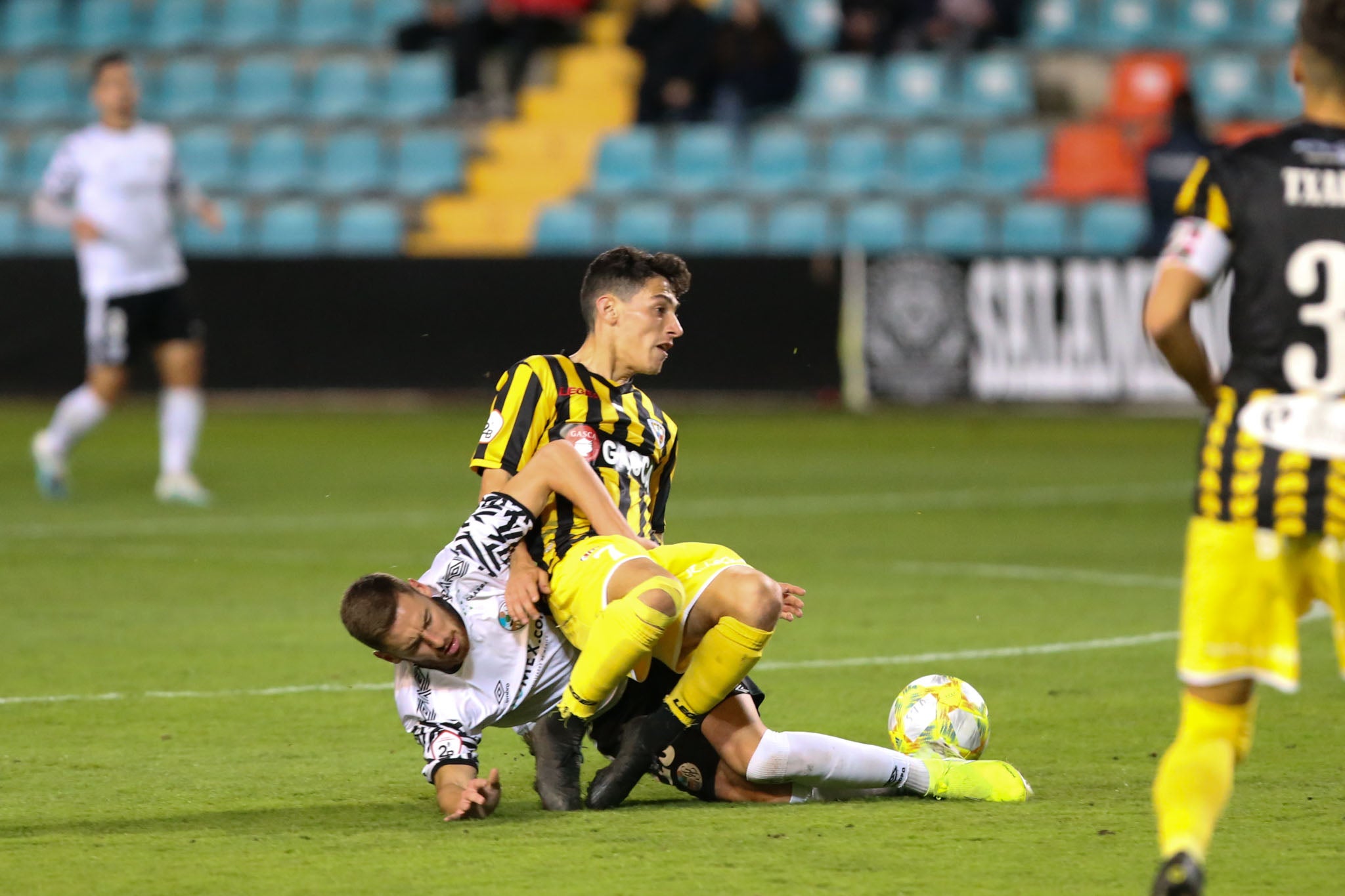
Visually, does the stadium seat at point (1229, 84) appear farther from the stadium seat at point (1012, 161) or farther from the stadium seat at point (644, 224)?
the stadium seat at point (644, 224)

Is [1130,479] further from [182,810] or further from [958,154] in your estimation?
[182,810]

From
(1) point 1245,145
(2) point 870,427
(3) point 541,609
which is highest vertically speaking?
(1) point 1245,145

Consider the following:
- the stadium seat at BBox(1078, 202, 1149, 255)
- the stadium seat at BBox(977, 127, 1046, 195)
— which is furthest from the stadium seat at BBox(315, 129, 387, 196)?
the stadium seat at BBox(1078, 202, 1149, 255)

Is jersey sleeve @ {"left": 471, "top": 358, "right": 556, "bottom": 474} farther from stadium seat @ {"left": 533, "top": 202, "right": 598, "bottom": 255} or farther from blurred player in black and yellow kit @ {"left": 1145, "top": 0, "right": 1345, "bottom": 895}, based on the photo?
stadium seat @ {"left": 533, "top": 202, "right": 598, "bottom": 255}

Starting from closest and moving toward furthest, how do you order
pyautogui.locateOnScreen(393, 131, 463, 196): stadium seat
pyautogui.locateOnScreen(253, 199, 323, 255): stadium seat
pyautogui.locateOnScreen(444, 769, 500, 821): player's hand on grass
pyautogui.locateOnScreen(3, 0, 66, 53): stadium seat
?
1. pyautogui.locateOnScreen(444, 769, 500, 821): player's hand on grass
2. pyautogui.locateOnScreen(253, 199, 323, 255): stadium seat
3. pyautogui.locateOnScreen(393, 131, 463, 196): stadium seat
4. pyautogui.locateOnScreen(3, 0, 66, 53): stadium seat

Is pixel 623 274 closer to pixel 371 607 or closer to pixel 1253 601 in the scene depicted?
pixel 371 607

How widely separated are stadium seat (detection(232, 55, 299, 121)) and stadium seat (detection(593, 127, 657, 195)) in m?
3.46

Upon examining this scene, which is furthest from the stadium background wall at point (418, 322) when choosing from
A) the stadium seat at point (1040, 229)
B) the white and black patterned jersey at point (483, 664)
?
the white and black patterned jersey at point (483, 664)

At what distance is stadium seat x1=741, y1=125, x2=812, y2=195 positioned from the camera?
65.7ft

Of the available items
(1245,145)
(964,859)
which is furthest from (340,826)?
(1245,145)

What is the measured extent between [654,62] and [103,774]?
1546 centimetres

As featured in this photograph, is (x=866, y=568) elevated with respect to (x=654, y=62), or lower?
lower

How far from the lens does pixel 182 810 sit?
4.91m

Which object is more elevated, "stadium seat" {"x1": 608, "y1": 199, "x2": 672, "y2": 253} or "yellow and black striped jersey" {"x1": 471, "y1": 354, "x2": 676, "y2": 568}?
"yellow and black striped jersey" {"x1": 471, "y1": 354, "x2": 676, "y2": 568}
